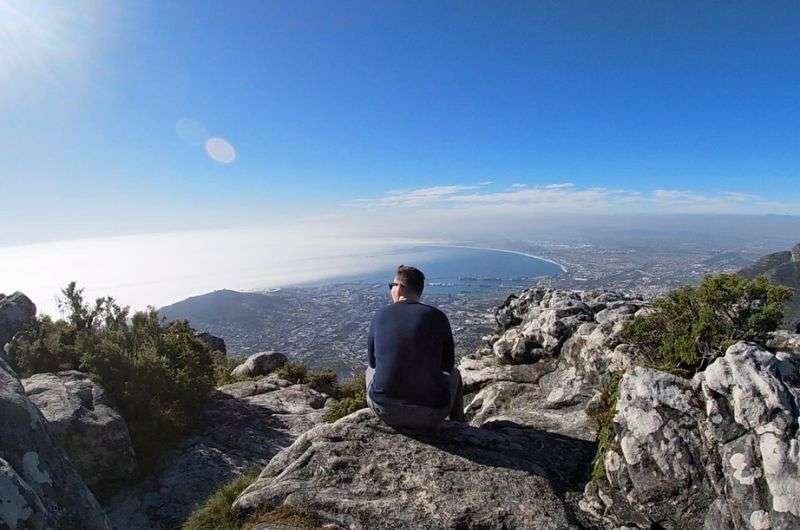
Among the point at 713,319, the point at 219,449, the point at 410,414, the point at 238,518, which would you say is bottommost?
the point at 219,449

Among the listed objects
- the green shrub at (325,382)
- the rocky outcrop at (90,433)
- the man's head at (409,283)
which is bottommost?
the green shrub at (325,382)

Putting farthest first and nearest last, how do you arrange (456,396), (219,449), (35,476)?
(219,449)
(456,396)
(35,476)

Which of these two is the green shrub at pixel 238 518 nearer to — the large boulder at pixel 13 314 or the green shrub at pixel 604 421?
the green shrub at pixel 604 421

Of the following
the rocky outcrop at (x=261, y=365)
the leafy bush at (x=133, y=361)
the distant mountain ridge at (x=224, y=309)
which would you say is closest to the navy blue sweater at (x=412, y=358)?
the leafy bush at (x=133, y=361)

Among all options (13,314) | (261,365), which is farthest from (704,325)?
(13,314)

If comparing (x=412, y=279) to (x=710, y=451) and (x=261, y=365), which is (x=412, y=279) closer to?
(x=710, y=451)

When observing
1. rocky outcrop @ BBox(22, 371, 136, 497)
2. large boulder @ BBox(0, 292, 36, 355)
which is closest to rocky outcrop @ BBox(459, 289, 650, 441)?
rocky outcrop @ BBox(22, 371, 136, 497)

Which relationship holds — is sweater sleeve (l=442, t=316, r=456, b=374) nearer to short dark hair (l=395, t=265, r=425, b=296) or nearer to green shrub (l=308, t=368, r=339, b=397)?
short dark hair (l=395, t=265, r=425, b=296)
